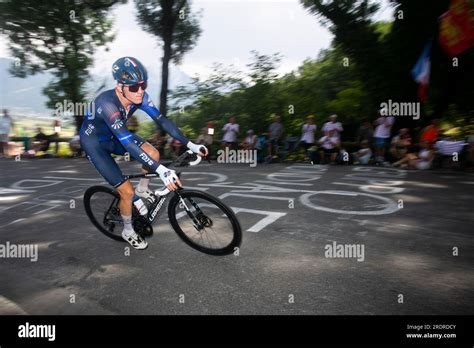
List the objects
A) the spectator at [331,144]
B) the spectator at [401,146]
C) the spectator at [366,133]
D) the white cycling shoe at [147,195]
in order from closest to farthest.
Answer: the white cycling shoe at [147,195]
the spectator at [401,146]
the spectator at [331,144]
the spectator at [366,133]

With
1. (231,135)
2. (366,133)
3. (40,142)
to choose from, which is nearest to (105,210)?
(231,135)

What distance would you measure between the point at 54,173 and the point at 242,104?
30.5 feet

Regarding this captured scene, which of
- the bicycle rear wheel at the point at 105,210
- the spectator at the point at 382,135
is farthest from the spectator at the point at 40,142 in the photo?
the spectator at the point at 382,135

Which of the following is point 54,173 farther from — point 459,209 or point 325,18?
point 325,18

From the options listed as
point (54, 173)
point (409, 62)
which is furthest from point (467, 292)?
point (409, 62)

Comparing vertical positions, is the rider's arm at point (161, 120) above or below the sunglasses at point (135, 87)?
below

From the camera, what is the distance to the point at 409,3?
12219 mm

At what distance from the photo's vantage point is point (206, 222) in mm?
3783

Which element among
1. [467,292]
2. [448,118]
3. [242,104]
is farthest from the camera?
[242,104]

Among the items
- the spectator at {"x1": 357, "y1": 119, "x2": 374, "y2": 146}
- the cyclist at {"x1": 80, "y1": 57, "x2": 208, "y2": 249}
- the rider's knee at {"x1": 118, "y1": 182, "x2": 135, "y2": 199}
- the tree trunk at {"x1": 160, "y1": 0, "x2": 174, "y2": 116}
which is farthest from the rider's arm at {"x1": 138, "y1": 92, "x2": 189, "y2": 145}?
the tree trunk at {"x1": 160, "y1": 0, "x2": 174, "y2": 116}

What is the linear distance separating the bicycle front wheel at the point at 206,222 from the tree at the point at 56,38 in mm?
17426

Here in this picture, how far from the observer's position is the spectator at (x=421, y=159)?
929 centimetres

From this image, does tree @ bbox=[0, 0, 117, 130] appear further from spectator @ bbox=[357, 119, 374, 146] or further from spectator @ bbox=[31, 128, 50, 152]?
spectator @ bbox=[357, 119, 374, 146]

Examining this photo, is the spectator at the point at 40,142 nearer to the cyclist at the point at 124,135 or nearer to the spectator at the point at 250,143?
the spectator at the point at 250,143
